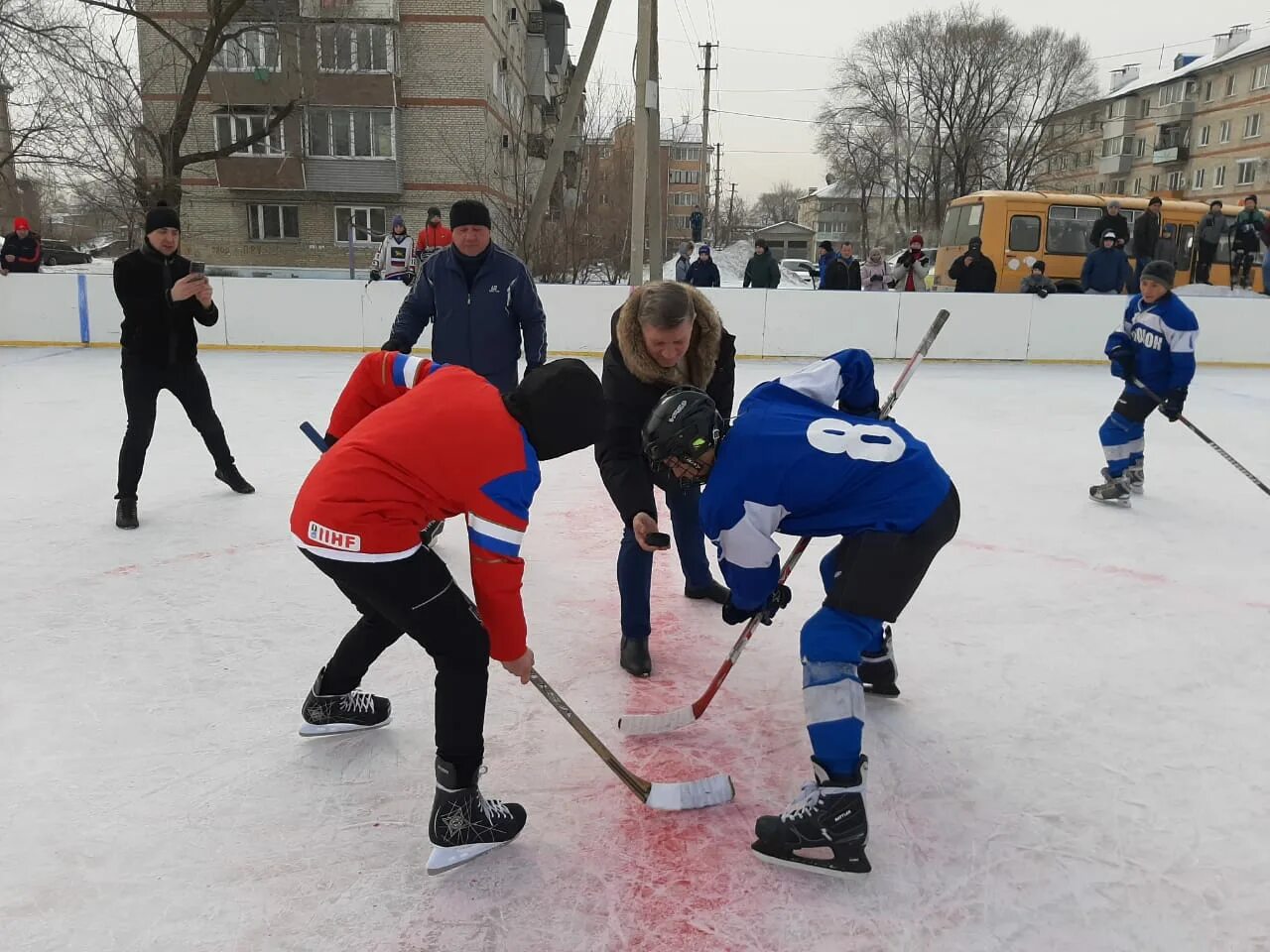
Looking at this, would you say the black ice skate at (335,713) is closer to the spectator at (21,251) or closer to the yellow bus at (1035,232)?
the spectator at (21,251)

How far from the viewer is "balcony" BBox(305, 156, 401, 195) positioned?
22.7m

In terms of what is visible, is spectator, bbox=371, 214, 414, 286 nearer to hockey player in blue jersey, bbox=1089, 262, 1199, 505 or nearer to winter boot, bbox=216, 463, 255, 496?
winter boot, bbox=216, 463, 255, 496

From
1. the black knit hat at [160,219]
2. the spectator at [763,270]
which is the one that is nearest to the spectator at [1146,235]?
the spectator at [763,270]

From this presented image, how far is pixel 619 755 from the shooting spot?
2441mm

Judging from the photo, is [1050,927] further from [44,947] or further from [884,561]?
[44,947]

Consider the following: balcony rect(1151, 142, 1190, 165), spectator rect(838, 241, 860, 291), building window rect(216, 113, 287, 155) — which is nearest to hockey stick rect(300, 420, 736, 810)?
spectator rect(838, 241, 860, 291)

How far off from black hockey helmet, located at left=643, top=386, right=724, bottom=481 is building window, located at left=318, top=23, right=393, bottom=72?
70.7 feet

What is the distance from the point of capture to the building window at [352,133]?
896 inches

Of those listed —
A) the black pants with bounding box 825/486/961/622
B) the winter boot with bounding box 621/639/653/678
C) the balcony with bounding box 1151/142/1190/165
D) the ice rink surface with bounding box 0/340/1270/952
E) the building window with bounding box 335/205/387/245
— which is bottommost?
the ice rink surface with bounding box 0/340/1270/952

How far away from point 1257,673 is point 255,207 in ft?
80.1

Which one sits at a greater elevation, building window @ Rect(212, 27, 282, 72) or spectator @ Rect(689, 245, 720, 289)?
building window @ Rect(212, 27, 282, 72)

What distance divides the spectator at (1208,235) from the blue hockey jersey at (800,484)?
45.8 feet

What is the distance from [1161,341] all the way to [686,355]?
3.42 meters

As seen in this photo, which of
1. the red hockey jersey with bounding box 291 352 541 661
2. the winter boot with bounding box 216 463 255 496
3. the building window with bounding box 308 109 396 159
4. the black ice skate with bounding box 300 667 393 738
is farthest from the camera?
the building window with bounding box 308 109 396 159
